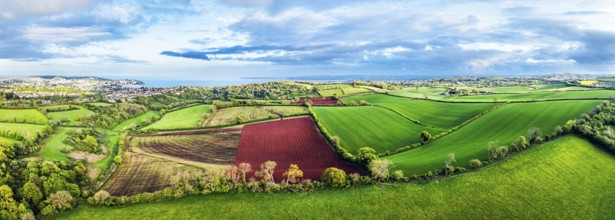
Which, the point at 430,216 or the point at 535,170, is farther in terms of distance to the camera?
the point at 535,170

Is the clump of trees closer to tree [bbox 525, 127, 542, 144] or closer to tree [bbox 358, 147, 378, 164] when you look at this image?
tree [bbox 358, 147, 378, 164]

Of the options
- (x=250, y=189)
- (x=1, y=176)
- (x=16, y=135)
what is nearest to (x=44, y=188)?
(x=1, y=176)

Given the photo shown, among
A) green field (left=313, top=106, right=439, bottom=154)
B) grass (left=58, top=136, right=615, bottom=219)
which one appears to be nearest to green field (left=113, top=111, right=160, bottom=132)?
green field (left=313, top=106, right=439, bottom=154)

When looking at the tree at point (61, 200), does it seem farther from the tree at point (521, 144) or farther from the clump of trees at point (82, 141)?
the tree at point (521, 144)

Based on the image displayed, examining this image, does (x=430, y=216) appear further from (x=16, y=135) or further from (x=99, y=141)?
(x=16, y=135)

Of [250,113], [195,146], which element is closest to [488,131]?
[195,146]

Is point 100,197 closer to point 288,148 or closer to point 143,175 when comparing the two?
point 143,175
